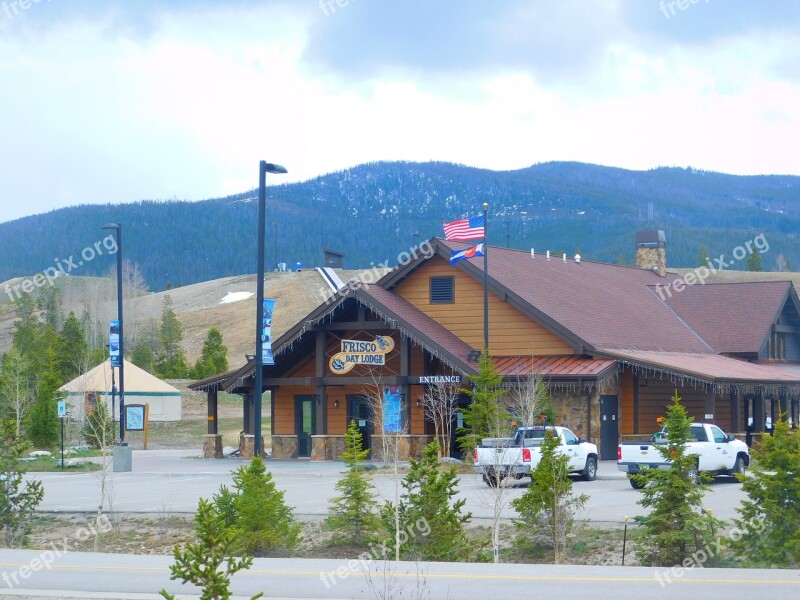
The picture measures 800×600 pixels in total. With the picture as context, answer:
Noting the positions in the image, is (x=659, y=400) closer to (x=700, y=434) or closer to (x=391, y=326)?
(x=391, y=326)

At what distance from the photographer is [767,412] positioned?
50.1 m

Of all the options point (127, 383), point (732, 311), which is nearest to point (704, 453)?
point (732, 311)

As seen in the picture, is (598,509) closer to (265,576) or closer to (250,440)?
(265,576)

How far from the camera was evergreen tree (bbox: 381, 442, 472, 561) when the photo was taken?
1709cm

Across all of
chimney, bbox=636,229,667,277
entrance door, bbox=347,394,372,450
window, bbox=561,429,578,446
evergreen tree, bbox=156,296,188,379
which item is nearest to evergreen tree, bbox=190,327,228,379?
evergreen tree, bbox=156,296,188,379

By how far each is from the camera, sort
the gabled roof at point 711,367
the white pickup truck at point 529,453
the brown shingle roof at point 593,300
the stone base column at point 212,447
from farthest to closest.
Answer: the stone base column at point 212,447 < the brown shingle roof at point 593,300 < the gabled roof at point 711,367 < the white pickup truck at point 529,453

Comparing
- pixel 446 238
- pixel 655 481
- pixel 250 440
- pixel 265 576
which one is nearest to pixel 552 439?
pixel 655 481

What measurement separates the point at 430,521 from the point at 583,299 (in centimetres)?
2942

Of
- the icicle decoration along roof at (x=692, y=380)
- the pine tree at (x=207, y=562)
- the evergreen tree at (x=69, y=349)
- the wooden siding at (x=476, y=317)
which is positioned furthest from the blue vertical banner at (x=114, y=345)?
the evergreen tree at (x=69, y=349)

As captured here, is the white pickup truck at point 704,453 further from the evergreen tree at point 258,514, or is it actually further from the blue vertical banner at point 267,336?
the evergreen tree at point 258,514

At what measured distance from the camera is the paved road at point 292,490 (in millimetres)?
23703

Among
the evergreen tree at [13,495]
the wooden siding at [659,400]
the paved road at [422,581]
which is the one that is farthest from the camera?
the wooden siding at [659,400]

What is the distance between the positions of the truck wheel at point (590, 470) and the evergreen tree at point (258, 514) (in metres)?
14.1

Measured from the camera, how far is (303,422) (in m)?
44.1
